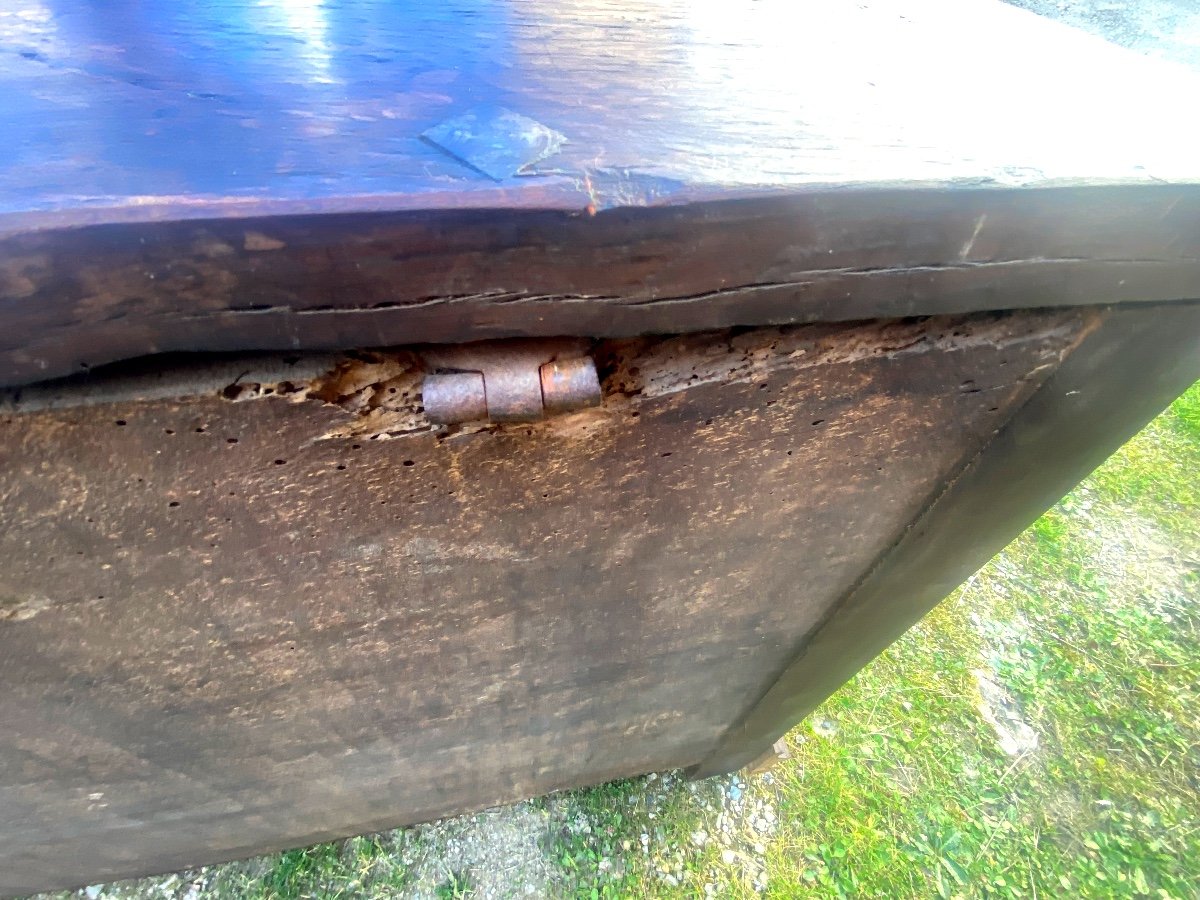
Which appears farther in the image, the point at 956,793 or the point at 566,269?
the point at 956,793

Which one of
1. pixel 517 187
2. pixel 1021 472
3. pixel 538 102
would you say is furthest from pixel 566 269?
pixel 1021 472

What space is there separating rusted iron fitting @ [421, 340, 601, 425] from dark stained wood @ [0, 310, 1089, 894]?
6 centimetres

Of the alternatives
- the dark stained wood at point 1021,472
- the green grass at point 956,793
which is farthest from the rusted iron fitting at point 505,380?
the green grass at point 956,793

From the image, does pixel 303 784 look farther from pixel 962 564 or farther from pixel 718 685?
pixel 962 564

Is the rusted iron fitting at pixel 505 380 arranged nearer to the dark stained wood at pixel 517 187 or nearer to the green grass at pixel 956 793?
the dark stained wood at pixel 517 187

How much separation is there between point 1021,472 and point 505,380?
795mm

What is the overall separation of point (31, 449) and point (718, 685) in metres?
1.25

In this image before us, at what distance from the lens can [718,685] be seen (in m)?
1.45

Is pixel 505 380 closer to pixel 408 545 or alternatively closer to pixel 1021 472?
pixel 408 545

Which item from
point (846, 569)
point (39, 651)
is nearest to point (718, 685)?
point (846, 569)

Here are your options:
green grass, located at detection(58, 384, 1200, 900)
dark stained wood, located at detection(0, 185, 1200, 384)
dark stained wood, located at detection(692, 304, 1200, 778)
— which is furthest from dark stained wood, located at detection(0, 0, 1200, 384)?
green grass, located at detection(58, 384, 1200, 900)

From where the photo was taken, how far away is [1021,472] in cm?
97

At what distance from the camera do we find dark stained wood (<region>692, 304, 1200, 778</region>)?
801mm

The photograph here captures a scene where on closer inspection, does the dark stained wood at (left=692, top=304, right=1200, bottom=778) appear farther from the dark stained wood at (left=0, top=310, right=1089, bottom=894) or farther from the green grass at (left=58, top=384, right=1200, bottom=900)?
the green grass at (left=58, top=384, right=1200, bottom=900)
